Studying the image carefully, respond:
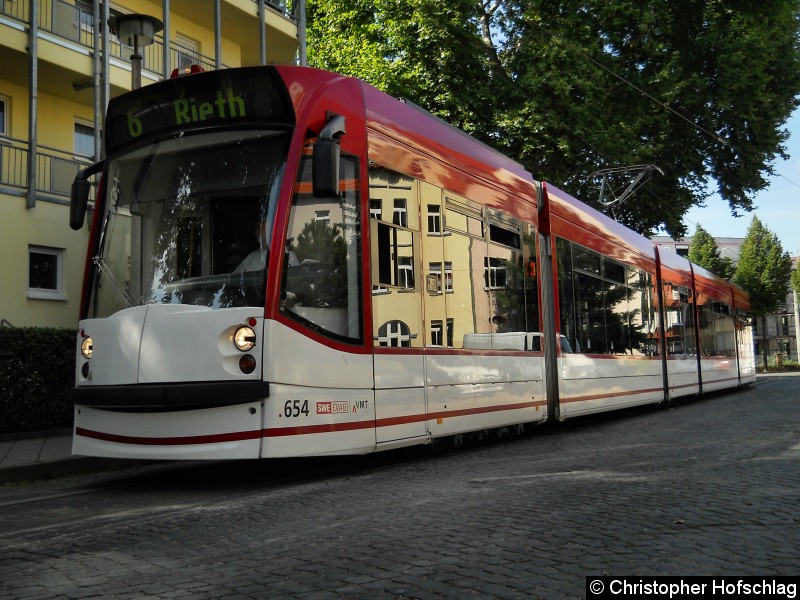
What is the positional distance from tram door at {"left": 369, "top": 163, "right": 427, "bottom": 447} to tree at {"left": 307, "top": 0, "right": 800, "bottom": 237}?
14749mm

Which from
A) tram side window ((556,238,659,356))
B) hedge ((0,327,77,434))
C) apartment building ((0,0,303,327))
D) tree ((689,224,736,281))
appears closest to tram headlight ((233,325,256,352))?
tram side window ((556,238,659,356))

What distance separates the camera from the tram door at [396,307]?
773 centimetres

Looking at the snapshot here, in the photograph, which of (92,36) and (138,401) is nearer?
(138,401)

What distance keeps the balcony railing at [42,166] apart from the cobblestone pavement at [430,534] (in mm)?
12452

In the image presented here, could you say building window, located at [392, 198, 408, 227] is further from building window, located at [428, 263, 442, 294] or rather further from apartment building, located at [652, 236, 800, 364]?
apartment building, located at [652, 236, 800, 364]

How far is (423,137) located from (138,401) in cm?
394

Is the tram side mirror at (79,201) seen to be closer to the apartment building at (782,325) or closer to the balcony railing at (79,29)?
the balcony railing at (79,29)

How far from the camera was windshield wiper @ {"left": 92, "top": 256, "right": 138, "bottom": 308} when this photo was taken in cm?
730

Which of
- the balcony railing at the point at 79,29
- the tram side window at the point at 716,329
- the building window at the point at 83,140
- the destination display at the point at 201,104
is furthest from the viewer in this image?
the tram side window at the point at 716,329

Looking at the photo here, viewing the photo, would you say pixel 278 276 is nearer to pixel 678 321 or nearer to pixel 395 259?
pixel 395 259

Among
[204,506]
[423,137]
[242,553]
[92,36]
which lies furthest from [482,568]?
[92,36]

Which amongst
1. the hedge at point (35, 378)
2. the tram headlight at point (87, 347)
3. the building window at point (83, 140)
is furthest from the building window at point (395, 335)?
the building window at point (83, 140)

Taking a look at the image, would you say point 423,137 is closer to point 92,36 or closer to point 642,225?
point 92,36

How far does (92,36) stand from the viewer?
1959 centimetres
